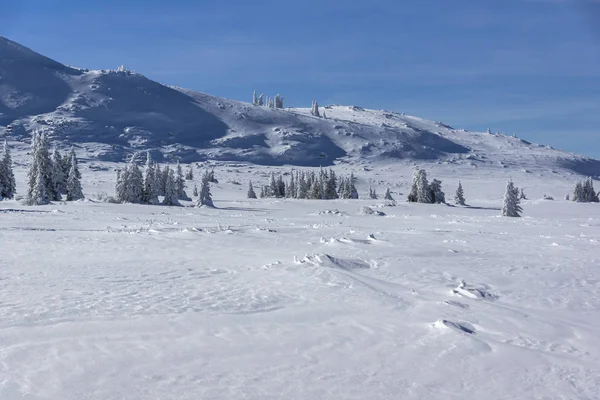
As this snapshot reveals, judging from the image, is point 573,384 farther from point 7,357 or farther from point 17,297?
point 17,297

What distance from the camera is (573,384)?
7.96 meters

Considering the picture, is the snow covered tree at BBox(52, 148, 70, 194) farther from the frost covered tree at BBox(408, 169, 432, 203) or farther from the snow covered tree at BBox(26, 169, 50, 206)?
the frost covered tree at BBox(408, 169, 432, 203)

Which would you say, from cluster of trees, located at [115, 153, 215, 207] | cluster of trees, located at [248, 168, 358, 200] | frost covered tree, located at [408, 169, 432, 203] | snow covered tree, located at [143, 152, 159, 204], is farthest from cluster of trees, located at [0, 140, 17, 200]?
frost covered tree, located at [408, 169, 432, 203]

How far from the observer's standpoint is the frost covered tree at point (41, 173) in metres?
53.6

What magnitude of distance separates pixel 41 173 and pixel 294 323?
5351 centimetres

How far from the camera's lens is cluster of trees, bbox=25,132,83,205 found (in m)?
53.6

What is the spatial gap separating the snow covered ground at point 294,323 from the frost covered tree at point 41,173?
35641 millimetres

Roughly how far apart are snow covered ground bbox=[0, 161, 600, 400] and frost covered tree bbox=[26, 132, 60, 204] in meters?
35.6

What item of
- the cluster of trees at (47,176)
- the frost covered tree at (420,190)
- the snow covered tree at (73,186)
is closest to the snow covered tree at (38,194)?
the cluster of trees at (47,176)

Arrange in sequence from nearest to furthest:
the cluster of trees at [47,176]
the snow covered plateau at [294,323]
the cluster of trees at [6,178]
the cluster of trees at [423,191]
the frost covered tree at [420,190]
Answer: the snow covered plateau at [294,323]
the cluster of trees at [47,176]
the cluster of trees at [6,178]
the frost covered tree at [420,190]
the cluster of trees at [423,191]

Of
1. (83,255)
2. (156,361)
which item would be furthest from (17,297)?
(83,255)

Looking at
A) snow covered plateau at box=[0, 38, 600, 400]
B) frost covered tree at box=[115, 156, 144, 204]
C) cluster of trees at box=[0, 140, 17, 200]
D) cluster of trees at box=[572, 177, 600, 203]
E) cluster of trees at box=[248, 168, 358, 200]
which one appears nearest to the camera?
snow covered plateau at box=[0, 38, 600, 400]

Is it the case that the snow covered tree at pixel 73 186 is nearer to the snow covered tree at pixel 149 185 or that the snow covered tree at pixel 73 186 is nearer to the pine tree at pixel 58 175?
the pine tree at pixel 58 175

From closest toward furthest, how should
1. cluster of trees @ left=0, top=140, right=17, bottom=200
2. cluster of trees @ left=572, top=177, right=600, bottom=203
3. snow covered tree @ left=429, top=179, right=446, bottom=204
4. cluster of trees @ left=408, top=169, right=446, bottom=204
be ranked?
1. cluster of trees @ left=0, top=140, right=17, bottom=200
2. cluster of trees @ left=408, top=169, right=446, bottom=204
3. snow covered tree @ left=429, top=179, right=446, bottom=204
4. cluster of trees @ left=572, top=177, right=600, bottom=203
